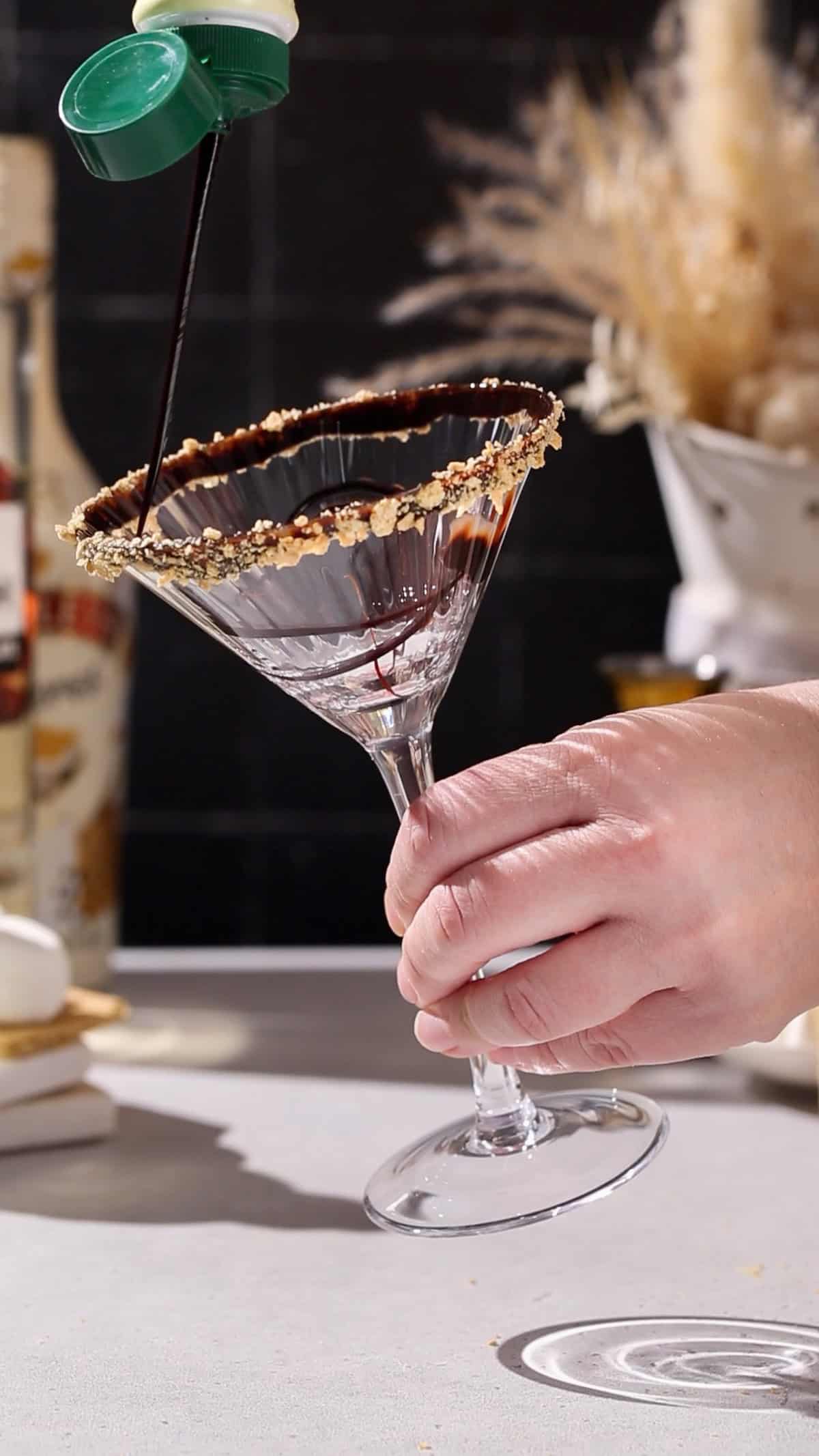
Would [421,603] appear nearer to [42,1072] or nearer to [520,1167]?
[520,1167]

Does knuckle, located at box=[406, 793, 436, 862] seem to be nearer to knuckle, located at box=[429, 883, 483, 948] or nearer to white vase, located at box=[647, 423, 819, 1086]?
knuckle, located at box=[429, 883, 483, 948]

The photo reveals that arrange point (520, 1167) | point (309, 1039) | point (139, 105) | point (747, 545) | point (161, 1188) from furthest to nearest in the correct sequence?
point (747, 545)
point (309, 1039)
point (161, 1188)
point (520, 1167)
point (139, 105)

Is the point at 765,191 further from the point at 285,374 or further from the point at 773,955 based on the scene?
the point at 773,955

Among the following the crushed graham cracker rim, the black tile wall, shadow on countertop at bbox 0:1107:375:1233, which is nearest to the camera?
the crushed graham cracker rim

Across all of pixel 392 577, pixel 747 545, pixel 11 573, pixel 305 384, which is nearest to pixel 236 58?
pixel 392 577

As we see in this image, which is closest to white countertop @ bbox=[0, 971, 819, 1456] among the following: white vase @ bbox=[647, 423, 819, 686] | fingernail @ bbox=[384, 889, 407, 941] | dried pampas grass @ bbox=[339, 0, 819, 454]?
fingernail @ bbox=[384, 889, 407, 941]

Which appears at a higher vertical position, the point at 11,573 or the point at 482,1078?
the point at 11,573
